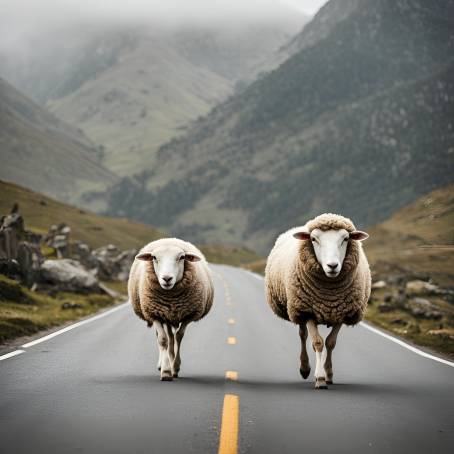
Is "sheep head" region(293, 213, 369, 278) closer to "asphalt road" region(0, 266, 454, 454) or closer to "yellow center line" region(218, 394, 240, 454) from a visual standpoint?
"asphalt road" region(0, 266, 454, 454)

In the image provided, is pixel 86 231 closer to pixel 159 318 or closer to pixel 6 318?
pixel 6 318

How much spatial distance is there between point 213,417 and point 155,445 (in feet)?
4.53

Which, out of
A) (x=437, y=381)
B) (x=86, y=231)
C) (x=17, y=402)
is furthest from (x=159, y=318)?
(x=86, y=231)

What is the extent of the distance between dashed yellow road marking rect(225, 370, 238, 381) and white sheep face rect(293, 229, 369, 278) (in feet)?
7.25

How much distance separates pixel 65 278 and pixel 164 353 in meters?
20.2

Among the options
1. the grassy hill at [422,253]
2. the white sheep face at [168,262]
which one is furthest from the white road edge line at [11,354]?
the grassy hill at [422,253]

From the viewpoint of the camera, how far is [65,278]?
30.3m

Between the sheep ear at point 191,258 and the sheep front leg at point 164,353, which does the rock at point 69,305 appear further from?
the sheep front leg at point 164,353

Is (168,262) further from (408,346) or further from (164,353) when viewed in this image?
(408,346)

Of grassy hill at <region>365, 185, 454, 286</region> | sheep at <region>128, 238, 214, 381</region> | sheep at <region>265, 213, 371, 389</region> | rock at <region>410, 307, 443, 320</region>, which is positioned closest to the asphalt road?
sheep at <region>128, 238, 214, 381</region>

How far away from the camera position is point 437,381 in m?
11.1

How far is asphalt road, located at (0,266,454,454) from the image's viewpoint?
6934 millimetres

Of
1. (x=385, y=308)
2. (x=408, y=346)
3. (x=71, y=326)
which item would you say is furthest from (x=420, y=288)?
(x=71, y=326)

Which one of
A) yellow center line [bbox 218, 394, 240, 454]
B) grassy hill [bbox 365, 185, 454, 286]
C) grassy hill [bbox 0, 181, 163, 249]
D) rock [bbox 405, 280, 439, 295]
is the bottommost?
yellow center line [bbox 218, 394, 240, 454]
